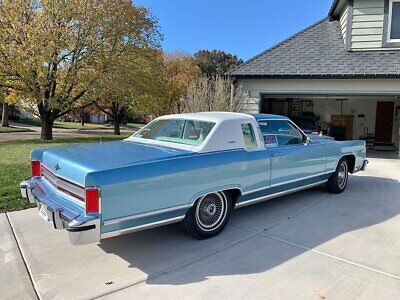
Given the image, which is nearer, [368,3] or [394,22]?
[394,22]

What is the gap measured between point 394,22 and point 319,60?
2641 millimetres

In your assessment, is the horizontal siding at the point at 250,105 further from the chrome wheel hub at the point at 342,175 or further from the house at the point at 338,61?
the chrome wheel hub at the point at 342,175

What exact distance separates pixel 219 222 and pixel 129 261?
1.24 meters

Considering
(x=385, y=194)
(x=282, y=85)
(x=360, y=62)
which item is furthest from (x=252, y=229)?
(x=360, y=62)

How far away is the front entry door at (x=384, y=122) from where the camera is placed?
1605cm

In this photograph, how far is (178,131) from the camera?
461 centimetres

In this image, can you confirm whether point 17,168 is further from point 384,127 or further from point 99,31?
point 384,127

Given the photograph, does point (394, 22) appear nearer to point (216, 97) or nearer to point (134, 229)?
point (216, 97)

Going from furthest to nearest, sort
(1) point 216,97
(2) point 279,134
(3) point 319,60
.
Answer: (1) point 216,97 < (3) point 319,60 < (2) point 279,134

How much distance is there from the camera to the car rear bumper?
2906 mm

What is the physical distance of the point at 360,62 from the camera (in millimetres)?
10742

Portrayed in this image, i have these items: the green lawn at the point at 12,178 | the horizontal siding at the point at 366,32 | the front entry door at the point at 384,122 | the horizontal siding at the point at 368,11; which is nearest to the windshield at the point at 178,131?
the green lawn at the point at 12,178

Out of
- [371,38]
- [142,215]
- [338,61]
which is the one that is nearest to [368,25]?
[371,38]

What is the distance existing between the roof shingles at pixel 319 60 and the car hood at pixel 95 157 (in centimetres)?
789
